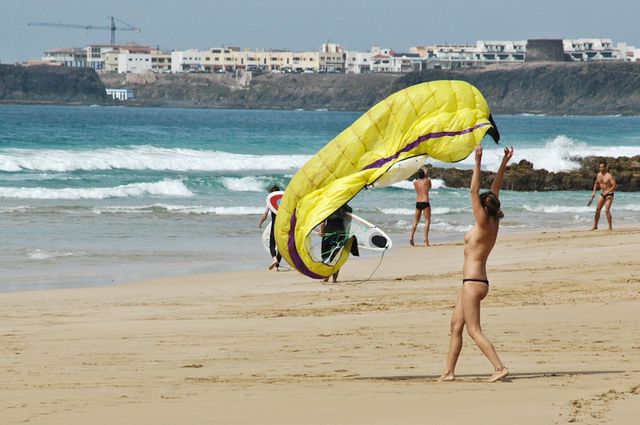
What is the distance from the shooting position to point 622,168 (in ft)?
103

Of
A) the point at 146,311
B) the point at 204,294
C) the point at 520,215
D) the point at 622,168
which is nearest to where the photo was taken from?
the point at 146,311

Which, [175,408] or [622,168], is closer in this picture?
[175,408]

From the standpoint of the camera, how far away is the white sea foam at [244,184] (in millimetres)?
30281

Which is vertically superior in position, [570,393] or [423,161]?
[423,161]

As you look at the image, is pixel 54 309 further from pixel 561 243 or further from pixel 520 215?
pixel 520 215

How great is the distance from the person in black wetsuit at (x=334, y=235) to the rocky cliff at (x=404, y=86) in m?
159

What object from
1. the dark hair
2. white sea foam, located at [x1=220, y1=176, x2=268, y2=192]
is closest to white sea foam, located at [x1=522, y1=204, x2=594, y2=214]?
white sea foam, located at [x1=220, y1=176, x2=268, y2=192]

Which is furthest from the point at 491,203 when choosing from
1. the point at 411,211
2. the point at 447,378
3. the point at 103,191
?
the point at 103,191

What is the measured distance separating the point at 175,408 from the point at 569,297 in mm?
5174

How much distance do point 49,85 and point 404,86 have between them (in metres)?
49.2

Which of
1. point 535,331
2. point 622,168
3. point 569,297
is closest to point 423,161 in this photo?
point 535,331

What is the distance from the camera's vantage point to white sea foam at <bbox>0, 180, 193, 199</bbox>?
2595 centimetres

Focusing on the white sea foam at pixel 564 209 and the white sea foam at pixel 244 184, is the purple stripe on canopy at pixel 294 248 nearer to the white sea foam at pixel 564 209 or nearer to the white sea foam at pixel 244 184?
the white sea foam at pixel 564 209

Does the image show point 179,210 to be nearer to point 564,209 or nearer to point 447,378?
point 564,209
